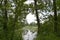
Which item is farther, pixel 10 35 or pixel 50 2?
pixel 50 2

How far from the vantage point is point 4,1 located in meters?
17.4

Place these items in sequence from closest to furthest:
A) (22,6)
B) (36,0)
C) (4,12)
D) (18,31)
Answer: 1. (22,6)
2. (4,12)
3. (18,31)
4. (36,0)

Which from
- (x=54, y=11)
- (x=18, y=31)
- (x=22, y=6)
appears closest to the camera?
(x=22, y=6)

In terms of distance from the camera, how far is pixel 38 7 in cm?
2288

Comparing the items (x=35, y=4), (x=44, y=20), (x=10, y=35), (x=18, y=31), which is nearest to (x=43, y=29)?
(x=44, y=20)

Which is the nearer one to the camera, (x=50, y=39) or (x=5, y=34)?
(x=5, y=34)

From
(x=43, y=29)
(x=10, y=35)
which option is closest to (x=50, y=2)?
(x=43, y=29)

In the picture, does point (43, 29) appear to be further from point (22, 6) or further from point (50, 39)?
point (22, 6)

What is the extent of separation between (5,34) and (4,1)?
2455 mm

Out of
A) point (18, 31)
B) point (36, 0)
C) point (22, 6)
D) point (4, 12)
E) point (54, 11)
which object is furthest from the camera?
point (36, 0)

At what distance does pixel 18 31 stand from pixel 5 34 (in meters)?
1.74

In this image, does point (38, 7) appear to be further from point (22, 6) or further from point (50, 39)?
point (22, 6)

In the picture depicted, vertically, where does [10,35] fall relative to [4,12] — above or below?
below

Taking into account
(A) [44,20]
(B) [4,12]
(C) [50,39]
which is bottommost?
(C) [50,39]
